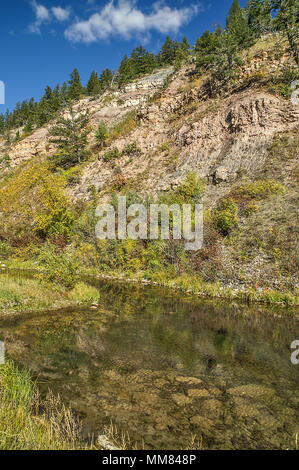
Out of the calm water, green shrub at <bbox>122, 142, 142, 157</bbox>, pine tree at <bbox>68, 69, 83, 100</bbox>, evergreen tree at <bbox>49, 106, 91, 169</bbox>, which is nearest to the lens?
the calm water

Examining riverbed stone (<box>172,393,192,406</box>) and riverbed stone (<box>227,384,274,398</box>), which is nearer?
riverbed stone (<box>172,393,192,406</box>)

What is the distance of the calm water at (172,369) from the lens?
5.45 meters

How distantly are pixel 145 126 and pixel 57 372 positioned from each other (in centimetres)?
3762

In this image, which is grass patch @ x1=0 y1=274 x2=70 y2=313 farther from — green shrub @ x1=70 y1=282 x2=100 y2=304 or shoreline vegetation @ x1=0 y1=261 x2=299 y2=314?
green shrub @ x1=70 y1=282 x2=100 y2=304

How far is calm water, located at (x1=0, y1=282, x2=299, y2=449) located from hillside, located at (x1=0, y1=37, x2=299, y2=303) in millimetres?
4872

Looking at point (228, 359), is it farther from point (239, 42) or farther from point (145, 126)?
point (239, 42)

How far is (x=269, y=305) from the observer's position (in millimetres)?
14430

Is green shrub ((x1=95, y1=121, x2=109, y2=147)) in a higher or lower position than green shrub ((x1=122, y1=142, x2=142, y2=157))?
higher

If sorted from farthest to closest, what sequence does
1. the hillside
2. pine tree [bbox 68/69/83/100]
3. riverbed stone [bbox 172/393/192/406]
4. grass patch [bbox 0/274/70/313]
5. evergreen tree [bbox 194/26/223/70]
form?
pine tree [bbox 68/69/83/100] < evergreen tree [bbox 194/26/223/70] < the hillside < grass patch [bbox 0/274/70/313] < riverbed stone [bbox 172/393/192/406]

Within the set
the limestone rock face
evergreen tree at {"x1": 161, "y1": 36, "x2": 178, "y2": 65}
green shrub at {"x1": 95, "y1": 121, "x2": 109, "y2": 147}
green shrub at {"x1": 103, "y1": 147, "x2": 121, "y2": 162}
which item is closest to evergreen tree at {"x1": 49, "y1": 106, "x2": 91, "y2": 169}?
green shrub at {"x1": 95, "y1": 121, "x2": 109, "y2": 147}

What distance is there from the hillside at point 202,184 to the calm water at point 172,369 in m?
4.87

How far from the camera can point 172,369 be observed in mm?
7887

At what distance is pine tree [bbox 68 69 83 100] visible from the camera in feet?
233

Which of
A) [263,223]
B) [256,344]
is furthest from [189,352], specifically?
[263,223]
